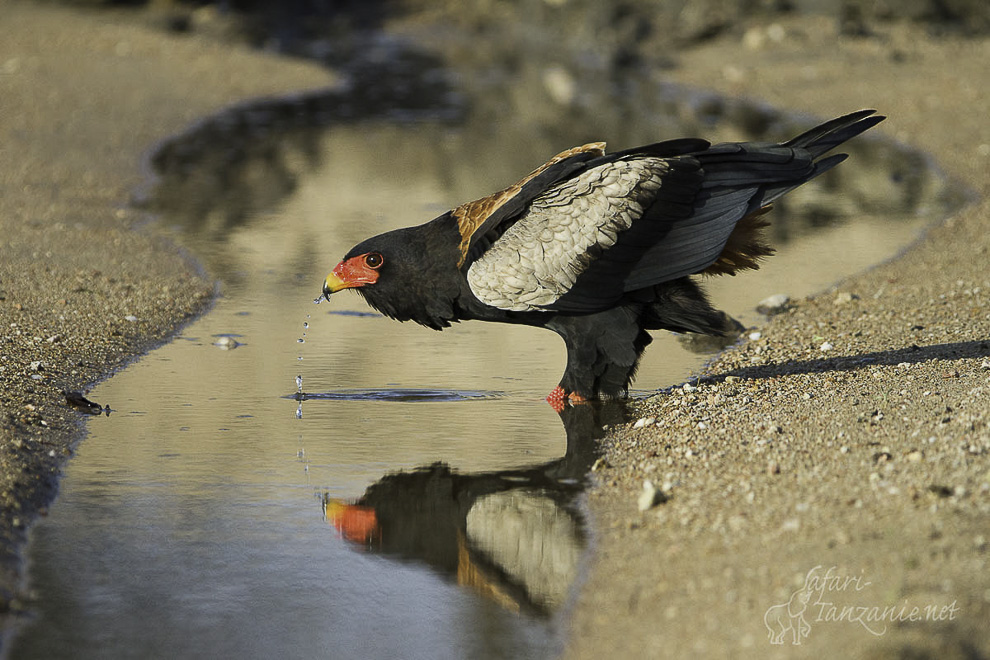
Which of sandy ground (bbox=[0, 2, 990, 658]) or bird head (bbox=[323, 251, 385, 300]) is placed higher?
bird head (bbox=[323, 251, 385, 300])

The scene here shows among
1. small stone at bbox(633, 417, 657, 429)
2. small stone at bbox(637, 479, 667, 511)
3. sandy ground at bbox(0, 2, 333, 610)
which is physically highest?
small stone at bbox(637, 479, 667, 511)

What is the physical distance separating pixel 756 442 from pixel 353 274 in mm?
2247

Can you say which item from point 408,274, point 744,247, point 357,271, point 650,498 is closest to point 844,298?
point 744,247

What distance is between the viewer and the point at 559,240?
6.04 metres

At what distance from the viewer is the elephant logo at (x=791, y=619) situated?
11.9 ft

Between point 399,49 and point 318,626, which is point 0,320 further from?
point 399,49

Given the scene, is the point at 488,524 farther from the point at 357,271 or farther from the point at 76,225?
the point at 76,225

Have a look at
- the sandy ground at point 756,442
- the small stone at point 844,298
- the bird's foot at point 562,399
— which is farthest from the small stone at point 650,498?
the small stone at point 844,298

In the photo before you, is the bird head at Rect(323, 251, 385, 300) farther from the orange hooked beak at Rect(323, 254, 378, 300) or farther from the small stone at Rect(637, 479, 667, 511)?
the small stone at Rect(637, 479, 667, 511)

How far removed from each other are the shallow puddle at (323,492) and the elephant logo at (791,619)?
73 cm

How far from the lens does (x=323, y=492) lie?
5363mm

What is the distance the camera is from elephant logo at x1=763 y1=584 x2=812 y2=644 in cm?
363

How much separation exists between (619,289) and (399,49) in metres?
24.9

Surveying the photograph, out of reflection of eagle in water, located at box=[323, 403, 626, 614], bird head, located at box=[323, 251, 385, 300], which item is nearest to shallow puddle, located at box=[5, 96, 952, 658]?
reflection of eagle in water, located at box=[323, 403, 626, 614]
